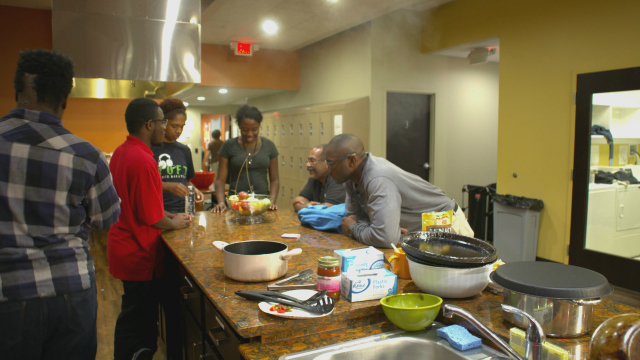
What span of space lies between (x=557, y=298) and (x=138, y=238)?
1838 mm

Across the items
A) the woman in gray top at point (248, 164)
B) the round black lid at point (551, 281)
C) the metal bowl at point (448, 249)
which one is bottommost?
the round black lid at point (551, 281)

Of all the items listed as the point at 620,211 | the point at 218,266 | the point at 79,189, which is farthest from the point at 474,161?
the point at 79,189

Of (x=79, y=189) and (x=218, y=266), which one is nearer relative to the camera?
(x=79, y=189)

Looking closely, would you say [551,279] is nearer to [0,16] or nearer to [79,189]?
[79,189]

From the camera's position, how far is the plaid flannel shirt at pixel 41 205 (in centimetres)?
137

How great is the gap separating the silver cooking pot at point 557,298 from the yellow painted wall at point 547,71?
3351 millimetres

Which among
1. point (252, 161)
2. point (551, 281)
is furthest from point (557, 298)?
point (252, 161)

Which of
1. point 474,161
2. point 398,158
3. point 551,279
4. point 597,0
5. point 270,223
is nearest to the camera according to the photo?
point 551,279

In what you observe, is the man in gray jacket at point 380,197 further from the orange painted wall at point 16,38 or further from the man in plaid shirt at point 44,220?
the orange painted wall at point 16,38

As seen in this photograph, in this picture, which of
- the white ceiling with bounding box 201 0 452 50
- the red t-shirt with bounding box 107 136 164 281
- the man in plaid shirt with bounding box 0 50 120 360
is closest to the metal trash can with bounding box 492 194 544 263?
the white ceiling with bounding box 201 0 452 50

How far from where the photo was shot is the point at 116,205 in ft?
5.43

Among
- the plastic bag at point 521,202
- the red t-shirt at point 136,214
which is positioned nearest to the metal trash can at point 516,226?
the plastic bag at point 521,202

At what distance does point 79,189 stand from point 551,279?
145 centimetres

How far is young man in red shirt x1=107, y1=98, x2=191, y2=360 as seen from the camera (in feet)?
6.81
